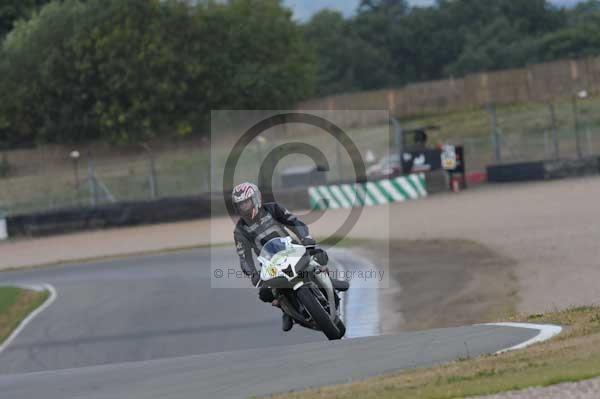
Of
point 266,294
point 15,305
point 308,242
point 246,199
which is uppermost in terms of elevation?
point 246,199

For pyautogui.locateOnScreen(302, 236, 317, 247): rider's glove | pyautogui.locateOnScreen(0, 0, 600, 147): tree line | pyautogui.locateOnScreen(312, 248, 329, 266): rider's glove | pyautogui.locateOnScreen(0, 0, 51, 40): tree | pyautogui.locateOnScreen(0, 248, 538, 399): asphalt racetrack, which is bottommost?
pyautogui.locateOnScreen(0, 248, 538, 399): asphalt racetrack

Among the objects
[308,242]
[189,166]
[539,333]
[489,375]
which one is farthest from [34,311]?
[189,166]

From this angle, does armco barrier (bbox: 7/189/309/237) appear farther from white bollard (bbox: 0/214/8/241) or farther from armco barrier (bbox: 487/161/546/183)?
armco barrier (bbox: 487/161/546/183)

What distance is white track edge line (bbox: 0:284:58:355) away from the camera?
46.3 feet

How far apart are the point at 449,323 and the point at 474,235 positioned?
9.43 meters

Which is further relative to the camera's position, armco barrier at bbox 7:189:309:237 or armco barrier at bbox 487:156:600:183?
armco barrier at bbox 487:156:600:183

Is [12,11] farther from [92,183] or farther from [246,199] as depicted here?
[246,199]

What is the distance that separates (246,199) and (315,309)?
125cm

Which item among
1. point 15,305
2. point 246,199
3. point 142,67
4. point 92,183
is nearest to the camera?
point 246,199

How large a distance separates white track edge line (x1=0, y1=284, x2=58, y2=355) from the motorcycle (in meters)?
5.31

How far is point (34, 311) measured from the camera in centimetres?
1641

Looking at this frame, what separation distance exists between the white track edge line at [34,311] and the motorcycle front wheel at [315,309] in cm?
568

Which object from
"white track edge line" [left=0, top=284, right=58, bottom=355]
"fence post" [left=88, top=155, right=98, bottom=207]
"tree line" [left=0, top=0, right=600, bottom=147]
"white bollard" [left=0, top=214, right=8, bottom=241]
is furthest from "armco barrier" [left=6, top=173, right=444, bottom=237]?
"tree line" [left=0, top=0, right=600, bottom=147]

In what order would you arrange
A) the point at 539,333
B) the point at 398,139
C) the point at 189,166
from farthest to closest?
1. the point at 189,166
2. the point at 398,139
3. the point at 539,333
